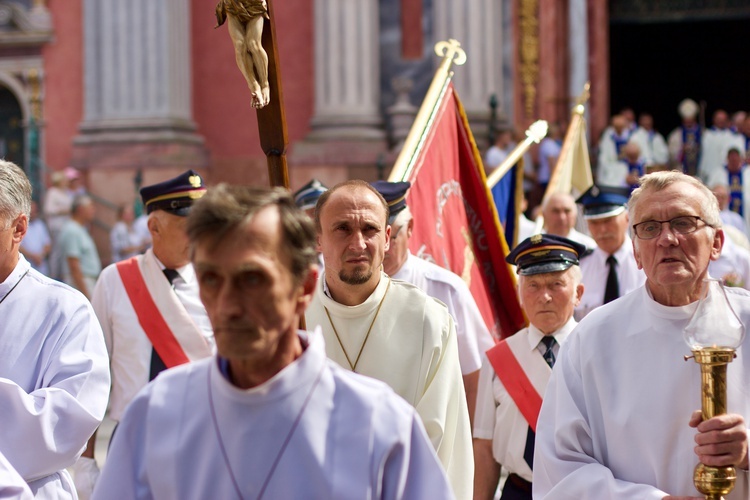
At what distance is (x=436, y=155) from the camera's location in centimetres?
703

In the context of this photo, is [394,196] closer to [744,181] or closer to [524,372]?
[524,372]

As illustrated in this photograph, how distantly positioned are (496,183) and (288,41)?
10.3 meters

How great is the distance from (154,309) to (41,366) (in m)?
1.48

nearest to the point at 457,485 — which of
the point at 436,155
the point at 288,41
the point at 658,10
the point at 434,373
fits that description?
the point at 434,373

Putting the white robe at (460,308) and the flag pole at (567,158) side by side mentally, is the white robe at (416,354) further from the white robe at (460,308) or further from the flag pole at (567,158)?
the flag pole at (567,158)

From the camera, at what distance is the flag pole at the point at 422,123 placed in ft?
21.9

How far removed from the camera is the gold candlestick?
3320mm

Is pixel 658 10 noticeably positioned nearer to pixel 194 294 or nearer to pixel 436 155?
pixel 436 155

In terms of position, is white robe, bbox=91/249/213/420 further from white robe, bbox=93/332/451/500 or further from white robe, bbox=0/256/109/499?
white robe, bbox=93/332/451/500

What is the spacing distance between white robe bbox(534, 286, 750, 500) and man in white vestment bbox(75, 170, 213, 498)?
84.5 inches

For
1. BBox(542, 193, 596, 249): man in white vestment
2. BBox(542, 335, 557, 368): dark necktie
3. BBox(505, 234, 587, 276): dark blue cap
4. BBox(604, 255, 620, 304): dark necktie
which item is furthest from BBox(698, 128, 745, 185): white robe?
BBox(542, 335, 557, 368): dark necktie

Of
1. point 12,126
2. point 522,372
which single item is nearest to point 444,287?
point 522,372

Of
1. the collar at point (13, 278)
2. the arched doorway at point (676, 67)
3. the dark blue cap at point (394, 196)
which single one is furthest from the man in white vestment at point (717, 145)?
the collar at point (13, 278)

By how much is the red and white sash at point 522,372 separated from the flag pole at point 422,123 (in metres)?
1.64
